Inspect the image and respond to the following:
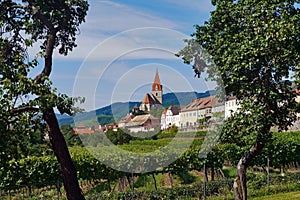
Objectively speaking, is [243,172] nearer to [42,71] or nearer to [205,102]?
[42,71]

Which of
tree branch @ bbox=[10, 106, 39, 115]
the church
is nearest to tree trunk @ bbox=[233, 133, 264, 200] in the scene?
the church

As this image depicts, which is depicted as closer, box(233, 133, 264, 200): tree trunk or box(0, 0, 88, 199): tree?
box(0, 0, 88, 199): tree

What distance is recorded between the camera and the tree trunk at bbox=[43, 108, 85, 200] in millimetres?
7887

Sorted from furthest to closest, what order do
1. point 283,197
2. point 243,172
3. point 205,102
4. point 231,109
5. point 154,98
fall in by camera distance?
point 154,98, point 205,102, point 283,197, point 231,109, point 243,172

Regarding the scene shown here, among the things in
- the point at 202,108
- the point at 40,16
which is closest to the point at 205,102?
the point at 202,108

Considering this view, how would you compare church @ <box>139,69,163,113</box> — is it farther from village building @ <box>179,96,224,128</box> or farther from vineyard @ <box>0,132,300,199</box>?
vineyard @ <box>0,132,300,199</box>

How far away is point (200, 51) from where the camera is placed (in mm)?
11062

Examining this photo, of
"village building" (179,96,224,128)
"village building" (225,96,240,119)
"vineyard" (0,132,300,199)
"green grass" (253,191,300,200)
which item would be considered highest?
"village building" (179,96,224,128)

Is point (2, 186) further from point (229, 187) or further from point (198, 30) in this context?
point (198, 30)

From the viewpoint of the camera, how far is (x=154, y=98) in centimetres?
2506

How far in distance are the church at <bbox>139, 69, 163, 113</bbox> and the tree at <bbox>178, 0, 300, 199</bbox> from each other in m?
4.36

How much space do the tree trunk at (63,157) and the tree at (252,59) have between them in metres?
4.06

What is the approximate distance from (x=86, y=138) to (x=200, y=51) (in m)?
8.40

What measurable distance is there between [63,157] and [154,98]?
677 inches
